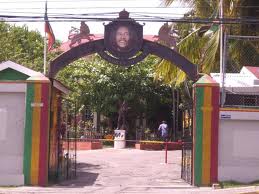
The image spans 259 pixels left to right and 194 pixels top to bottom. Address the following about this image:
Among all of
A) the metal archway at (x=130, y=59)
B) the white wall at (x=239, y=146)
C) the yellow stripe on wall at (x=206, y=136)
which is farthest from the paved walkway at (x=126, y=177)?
the metal archway at (x=130, y=59)

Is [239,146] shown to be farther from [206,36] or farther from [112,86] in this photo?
[112,86]

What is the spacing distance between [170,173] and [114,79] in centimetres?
1806

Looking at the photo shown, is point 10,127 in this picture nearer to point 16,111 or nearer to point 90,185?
point 16,111

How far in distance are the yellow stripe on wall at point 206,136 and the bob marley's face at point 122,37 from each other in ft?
9.82

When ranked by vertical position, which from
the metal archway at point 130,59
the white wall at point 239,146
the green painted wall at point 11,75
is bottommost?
the white wall at point 239,146

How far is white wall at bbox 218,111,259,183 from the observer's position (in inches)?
708

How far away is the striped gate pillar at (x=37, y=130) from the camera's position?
17.7 metres

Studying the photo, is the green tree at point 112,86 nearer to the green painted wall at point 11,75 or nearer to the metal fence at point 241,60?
the metal fence at point 241,60

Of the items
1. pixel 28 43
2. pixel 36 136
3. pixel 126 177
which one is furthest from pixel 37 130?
pixel 28 43

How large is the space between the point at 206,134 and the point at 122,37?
410cm

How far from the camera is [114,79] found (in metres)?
39.6

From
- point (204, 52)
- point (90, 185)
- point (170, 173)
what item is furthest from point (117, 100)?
point (90, 185)

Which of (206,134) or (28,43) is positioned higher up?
(28,43)

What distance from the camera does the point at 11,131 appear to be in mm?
17891
